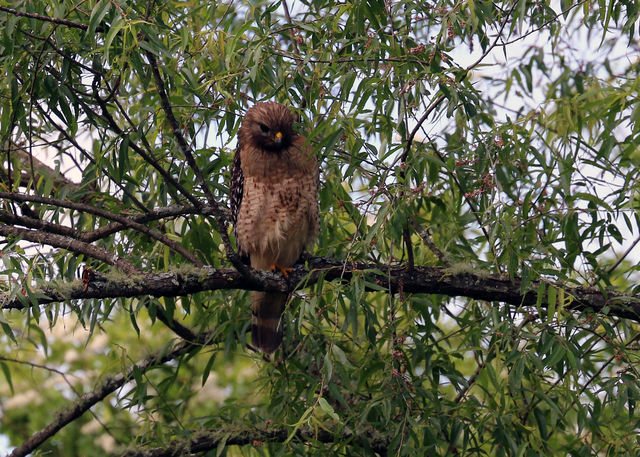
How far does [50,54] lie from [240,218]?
138cm

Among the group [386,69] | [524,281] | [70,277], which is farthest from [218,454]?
[386,69]

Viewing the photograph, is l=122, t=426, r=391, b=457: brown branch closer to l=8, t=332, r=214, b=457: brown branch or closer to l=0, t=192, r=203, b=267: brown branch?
l=8, t=332, r=214, b=457: brown branch

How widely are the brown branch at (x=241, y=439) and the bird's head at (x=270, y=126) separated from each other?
56.7 inches

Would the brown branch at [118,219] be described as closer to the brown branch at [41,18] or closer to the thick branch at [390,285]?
the thick branch at [390,285]

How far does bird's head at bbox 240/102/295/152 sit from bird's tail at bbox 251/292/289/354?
0.78 meters

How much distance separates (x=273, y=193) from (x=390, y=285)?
1161mm

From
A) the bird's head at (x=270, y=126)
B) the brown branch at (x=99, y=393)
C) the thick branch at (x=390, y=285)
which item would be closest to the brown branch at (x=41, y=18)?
the thick branch at (x=390, y=285)

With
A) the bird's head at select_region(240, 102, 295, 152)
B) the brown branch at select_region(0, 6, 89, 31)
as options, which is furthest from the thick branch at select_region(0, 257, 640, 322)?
the brown branch at select_region(0, 6, 89, 31)

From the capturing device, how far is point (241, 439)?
368 cm

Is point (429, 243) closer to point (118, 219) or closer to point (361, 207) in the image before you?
point (361, 207)

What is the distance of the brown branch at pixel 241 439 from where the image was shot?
356cm

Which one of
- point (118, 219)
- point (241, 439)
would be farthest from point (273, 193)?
point (241, 439)

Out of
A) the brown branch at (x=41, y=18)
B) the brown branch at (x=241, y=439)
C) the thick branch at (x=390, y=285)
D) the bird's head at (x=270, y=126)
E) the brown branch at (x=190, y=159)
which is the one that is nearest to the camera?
the brown branch at (x=190, y=159)

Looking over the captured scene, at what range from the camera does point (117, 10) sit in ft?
9.19
